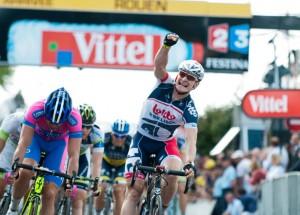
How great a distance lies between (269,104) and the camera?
28.2 metres

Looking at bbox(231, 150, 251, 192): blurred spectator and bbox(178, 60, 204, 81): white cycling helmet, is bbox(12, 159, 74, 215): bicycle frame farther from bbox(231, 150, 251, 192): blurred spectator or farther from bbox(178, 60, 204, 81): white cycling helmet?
bbox(231, 150, 251, 192): blurred spectator

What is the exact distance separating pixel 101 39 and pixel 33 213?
16.6m

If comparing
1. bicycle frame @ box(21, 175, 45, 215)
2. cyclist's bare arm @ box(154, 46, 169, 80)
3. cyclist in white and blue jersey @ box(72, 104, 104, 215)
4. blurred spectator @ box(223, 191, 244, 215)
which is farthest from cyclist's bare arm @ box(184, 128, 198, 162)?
blurred spectator @ box(223, 191, 244, 215)

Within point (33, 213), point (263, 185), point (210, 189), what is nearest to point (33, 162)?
point (33, 213)

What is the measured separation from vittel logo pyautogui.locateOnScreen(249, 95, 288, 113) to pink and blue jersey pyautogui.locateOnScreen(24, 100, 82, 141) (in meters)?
14.0

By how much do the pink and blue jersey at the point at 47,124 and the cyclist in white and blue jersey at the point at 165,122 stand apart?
0.88 metres

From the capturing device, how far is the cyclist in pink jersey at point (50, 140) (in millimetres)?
13969

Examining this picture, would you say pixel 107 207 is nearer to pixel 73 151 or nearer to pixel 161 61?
pixel 73 151

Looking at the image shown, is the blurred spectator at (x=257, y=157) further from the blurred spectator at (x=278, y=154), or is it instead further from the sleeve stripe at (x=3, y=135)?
the sleeve stripe at (x=3, y=135)

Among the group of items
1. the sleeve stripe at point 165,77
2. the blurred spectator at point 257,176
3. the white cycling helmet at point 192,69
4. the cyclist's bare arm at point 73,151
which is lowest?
the blurred spectator at point 257,176

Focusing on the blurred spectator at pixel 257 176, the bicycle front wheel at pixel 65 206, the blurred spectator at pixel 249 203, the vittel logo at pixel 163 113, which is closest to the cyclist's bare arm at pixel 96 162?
the bicycle front wheel at pixel 65 206

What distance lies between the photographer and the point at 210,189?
3691 cm

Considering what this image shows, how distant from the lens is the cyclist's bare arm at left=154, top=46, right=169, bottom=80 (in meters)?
14.1

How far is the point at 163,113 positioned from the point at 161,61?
82 centimetres
